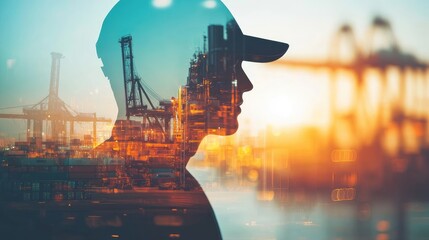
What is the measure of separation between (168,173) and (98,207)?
1.40m

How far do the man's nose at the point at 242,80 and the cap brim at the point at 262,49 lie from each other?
6 cm

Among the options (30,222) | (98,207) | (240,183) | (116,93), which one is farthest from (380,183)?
(30,222)

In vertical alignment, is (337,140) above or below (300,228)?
above

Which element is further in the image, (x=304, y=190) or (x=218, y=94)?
(x=304, y=190)

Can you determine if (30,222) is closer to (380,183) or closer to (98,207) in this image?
(98,207)

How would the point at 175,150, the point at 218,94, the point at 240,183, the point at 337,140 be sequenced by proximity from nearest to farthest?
the point at 218,94 < the point at 175,150 < the point at 240,183 < the point at 337,140

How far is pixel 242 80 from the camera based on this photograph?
6.79 ft

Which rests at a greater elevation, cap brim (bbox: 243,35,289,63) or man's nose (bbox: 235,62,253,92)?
cap brim (bbox: 243,35,289,63)

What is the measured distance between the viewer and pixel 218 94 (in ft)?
6.57

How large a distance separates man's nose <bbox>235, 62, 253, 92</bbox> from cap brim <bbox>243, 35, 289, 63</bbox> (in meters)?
0.06

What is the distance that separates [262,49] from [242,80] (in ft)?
0.63

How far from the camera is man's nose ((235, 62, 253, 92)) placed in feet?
6.65

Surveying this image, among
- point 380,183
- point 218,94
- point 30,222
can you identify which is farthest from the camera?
point 30,222

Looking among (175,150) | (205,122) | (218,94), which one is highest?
(218,94)
